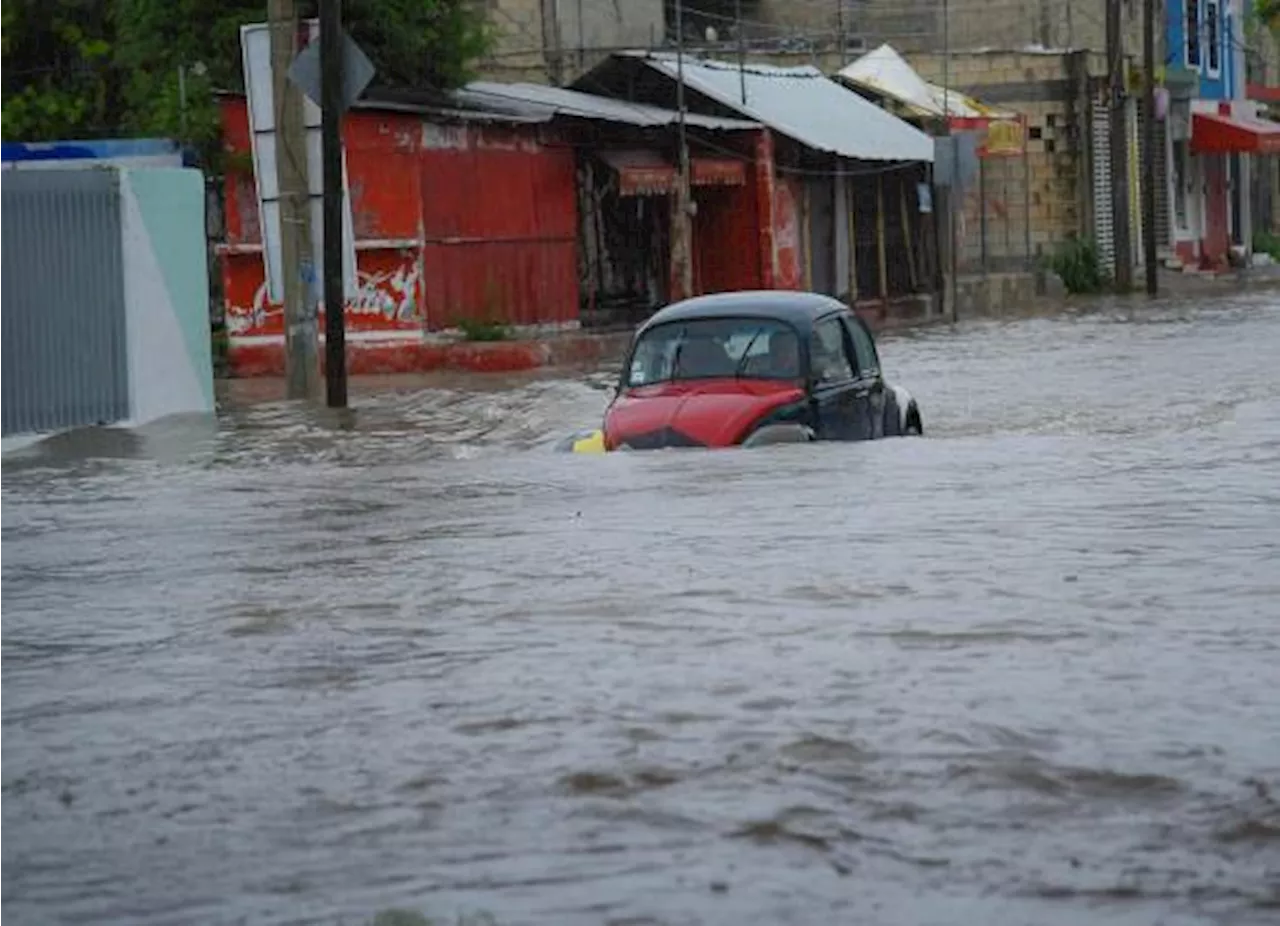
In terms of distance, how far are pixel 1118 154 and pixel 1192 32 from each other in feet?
32.6

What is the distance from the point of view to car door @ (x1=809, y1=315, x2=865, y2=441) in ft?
56.3

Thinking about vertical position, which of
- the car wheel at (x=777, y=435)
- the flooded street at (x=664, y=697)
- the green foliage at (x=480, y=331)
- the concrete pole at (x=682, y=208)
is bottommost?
the flooded street at (x=664, y=697)

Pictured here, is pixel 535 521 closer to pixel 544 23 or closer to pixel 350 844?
pixel 350 844

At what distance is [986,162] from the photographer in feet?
181

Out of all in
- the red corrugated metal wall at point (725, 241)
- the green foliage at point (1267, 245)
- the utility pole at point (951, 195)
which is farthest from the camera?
the green foliage at point (1267, 245)

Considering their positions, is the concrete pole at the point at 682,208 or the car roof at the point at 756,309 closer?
the car roof at the point at 756,309

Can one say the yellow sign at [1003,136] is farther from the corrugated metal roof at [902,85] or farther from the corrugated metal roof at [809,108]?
the corrugated metal roof at [809,108]

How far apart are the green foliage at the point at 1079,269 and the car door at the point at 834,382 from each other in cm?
3487

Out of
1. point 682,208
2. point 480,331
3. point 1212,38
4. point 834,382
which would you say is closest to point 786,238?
point 682,208

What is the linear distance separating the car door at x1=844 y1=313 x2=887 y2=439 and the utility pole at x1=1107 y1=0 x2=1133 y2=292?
108 feet

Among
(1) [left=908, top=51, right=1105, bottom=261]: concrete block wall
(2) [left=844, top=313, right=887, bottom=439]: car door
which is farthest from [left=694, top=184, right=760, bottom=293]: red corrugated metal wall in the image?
(2) [left=844, top=313, right=887, bottom=439]: car door

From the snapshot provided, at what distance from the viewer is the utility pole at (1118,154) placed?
51.2m

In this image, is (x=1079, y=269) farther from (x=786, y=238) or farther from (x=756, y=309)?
(x=756, y=309)

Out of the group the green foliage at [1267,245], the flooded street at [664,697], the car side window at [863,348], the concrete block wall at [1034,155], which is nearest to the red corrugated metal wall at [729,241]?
the concrete block wall at [1034,155]
